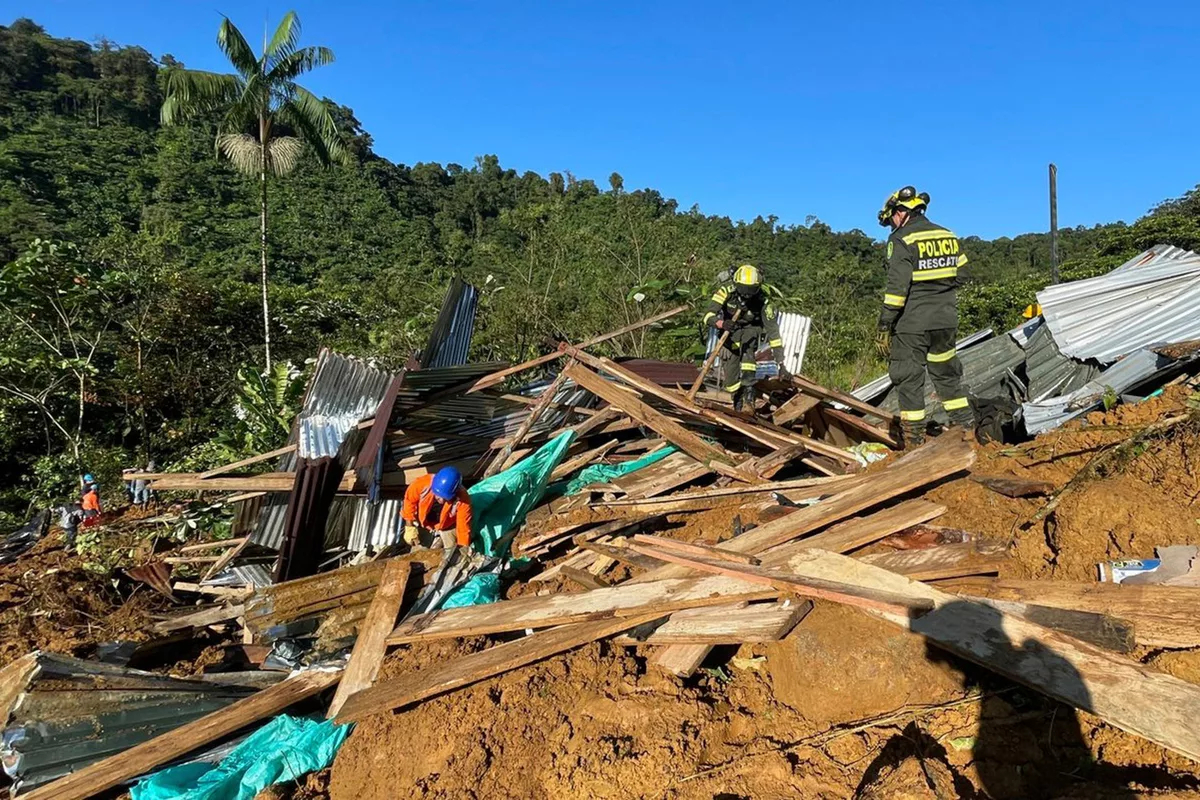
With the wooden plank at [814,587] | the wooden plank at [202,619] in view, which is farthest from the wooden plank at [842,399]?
the wooden plank at [202,619]

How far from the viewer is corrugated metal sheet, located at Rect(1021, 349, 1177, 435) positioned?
539 cm

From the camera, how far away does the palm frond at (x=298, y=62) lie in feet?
42.7

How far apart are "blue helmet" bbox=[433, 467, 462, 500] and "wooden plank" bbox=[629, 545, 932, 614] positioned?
1875 millimetres

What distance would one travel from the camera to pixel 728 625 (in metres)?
3.19

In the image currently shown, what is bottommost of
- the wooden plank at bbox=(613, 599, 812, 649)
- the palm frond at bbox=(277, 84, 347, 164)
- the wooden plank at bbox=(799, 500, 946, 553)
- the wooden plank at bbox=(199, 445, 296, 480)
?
the wooden plank at bbox=(613, 599, 812, 649)

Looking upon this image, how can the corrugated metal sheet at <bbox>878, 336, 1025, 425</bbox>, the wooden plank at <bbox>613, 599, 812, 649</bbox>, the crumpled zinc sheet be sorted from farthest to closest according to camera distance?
the corrugated metal sheet at <bbox>878, 336, 1025, 425</bbox> < the wooden plank at <bbox>613, 599, 812, 649</bbox> < the crumpled zinc sheet

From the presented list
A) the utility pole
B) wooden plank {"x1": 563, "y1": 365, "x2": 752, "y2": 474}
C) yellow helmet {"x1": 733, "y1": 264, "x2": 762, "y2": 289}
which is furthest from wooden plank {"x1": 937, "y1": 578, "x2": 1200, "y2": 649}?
the utility pole

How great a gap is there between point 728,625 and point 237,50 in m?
14.7

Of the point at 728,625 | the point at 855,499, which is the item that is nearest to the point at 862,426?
the point at 855,499

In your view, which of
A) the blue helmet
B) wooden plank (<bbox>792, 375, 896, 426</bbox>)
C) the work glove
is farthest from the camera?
wooden plank (<bbox>792, 375, 896, 426</bbox>)

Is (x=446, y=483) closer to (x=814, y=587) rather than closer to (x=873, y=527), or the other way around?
(x=814, y=587)

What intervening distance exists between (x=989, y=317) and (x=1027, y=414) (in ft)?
64.9

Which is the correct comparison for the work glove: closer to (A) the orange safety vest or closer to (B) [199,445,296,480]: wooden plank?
(A) the orange safety vest

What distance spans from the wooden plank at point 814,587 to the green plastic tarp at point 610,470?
2.43m
